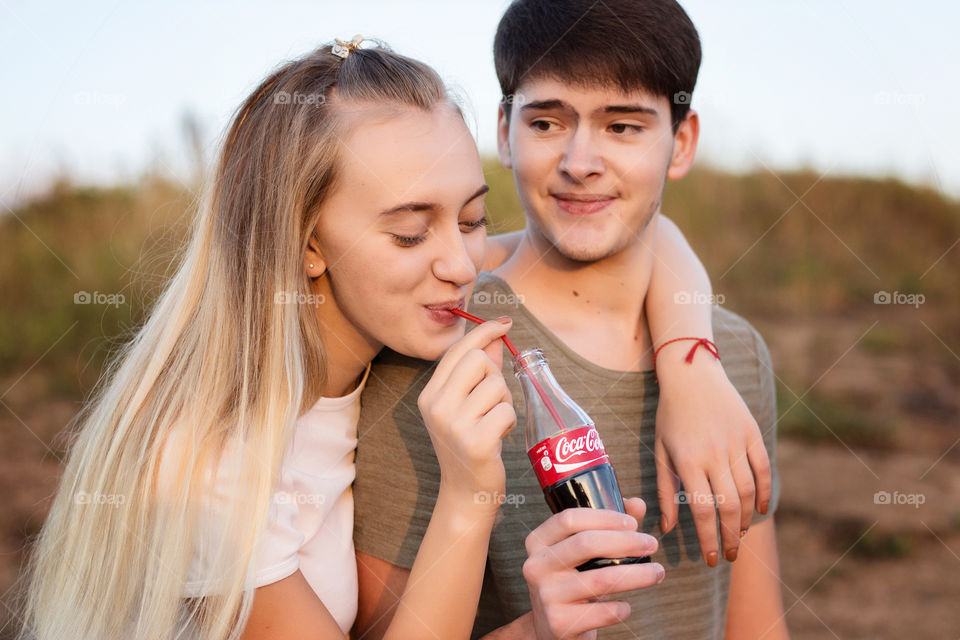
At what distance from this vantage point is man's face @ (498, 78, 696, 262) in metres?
2.37

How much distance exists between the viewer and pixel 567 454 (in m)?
1.61

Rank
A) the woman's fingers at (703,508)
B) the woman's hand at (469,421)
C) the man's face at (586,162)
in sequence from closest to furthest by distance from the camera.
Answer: the woman's hand at (469,421), the woman's fingers at (703,508), the man's face at (586,162)

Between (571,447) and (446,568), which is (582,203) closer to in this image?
(571,447)

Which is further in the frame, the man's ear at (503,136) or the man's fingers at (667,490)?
the man's ear at (503,136)

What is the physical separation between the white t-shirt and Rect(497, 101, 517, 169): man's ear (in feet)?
2.87

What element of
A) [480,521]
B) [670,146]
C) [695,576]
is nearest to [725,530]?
[695,576]

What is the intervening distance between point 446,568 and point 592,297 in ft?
3.67

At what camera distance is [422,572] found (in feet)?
5.76

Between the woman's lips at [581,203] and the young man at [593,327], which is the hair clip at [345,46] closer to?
the young man at [593,327]

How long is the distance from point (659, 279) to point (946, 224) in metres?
8.34

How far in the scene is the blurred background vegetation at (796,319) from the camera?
208 inches

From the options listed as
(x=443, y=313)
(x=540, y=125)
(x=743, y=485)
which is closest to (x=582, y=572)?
(x=743, y=485)

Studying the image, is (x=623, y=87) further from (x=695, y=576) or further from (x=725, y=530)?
(x=695, y=576)

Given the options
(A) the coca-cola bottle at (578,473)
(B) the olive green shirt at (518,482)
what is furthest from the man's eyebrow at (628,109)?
(A) the coca-cola bottle at (578,473)
